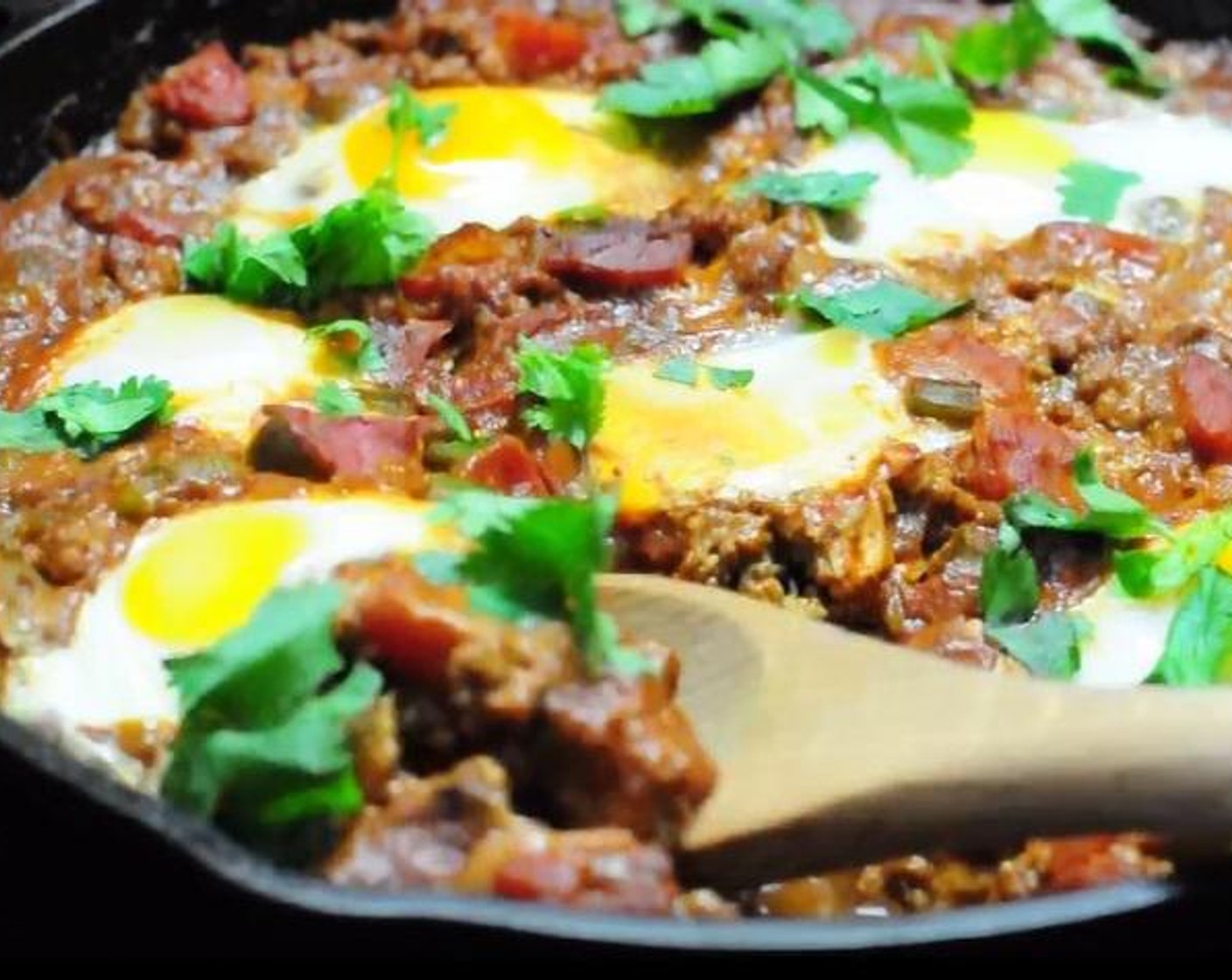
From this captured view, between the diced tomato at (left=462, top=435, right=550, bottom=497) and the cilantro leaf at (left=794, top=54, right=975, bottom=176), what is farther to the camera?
the cilantro leaf at (left=794, top=54, right=975, bottom=176)

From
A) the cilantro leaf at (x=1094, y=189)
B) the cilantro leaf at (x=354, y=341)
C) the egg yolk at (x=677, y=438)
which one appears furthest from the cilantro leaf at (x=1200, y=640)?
the cilantro leaf at (x=354, y=341)

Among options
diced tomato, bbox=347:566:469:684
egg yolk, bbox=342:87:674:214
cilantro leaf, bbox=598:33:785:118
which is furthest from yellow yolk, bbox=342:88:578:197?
diced tomato, bbox=347:566:469:684

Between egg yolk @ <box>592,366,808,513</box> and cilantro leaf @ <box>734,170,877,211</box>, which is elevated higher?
cilantro leaf @ <box>734,170,877,211</box>

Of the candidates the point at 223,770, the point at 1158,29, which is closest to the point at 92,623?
the point at 223,770

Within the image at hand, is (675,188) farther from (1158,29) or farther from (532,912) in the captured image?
(532,912)

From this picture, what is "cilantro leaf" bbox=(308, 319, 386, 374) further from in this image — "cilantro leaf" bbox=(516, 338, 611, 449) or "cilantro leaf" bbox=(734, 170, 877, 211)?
"cilantro leaf" bbox=(734, 170, 877, 211)

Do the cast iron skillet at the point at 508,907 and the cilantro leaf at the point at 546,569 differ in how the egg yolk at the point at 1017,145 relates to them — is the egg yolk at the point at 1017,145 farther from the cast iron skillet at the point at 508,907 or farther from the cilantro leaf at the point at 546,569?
the cast iron skillet at the point at 508,907

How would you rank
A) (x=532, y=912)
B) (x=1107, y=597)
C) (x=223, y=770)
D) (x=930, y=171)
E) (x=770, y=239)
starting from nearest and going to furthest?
(x=532, y=912) < (x=223, y=770) < (x=1107, y=597) < (x=770, y=239) < (x=930, y=171)
